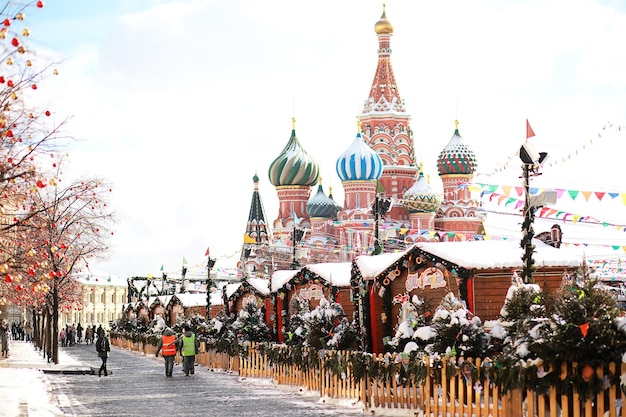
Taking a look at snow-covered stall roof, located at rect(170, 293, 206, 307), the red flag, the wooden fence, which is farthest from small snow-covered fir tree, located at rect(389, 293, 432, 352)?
snow-covered stall roof, located at rect(170, 293, 206, 307)

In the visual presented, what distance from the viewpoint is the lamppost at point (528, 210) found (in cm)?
1755

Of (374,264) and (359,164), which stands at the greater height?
(359,164)

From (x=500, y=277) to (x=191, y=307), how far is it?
30390 millimetres

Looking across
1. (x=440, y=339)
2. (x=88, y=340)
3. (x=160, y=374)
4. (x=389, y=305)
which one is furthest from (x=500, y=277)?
(x=88, y=340)

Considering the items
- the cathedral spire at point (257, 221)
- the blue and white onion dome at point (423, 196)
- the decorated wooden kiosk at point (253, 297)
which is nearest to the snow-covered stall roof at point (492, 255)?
the decorated wooden kiosk at point (253, 297)

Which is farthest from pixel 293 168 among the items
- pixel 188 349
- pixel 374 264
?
pixel 374 264

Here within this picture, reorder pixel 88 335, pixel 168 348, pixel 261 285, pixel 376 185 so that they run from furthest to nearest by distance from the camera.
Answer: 1. pixel 376 185
2. pixel 88 335
3. pixel 261 285
4. pixel 168 348

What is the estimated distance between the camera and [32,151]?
14.8 metres

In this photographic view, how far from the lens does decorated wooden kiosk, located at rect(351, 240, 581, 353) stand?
70.0ft

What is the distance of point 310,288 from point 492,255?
9.27m

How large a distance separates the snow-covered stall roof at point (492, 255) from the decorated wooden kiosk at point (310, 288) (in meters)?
4.54

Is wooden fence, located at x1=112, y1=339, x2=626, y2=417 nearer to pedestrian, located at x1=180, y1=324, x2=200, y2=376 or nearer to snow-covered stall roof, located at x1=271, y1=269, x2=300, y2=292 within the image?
pedestrian, located at x1=180, y1=324, x2=200, y2=376

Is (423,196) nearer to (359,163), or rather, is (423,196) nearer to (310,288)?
(359,163)

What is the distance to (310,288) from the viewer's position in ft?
98.6
